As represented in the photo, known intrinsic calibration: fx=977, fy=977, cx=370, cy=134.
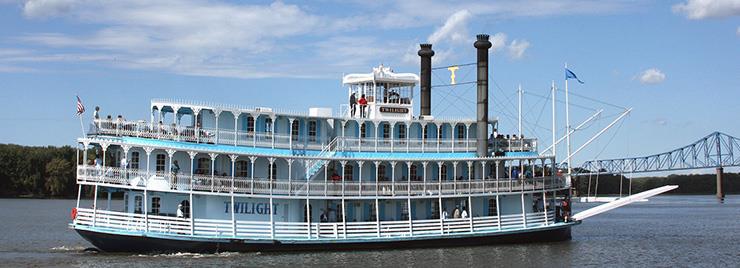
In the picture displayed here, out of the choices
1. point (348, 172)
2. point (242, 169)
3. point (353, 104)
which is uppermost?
point (353, 104)

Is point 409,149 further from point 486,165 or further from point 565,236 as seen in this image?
point 565,236

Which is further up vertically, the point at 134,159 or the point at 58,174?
the point at 134,159

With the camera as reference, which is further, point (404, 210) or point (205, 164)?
point (404, 210)

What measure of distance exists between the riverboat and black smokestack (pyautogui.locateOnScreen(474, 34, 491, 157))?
61mm

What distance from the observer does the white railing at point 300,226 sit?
37.6m

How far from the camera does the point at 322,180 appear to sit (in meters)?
42.9

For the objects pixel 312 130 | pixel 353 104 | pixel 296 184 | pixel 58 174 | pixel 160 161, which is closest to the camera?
pixel 160 161

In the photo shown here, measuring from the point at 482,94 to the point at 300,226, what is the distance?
37.8 ft

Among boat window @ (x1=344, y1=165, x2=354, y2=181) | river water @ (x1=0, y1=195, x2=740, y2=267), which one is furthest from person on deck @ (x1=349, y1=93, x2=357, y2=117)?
river water @ (x1=0, y1=195, x2=740, y2=267)

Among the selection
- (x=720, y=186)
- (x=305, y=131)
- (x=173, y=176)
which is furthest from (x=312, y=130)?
(x=720, y=186)

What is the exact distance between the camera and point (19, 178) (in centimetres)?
10938

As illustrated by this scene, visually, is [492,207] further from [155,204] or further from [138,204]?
[138,204]

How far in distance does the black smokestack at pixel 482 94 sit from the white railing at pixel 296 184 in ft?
6.14

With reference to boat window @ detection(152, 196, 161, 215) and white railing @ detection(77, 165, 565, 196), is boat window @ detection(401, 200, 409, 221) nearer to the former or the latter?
white railing @ detection(77, 165, 565, 196)
